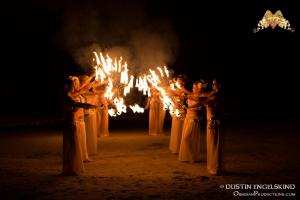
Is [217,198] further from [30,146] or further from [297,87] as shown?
[297,87]

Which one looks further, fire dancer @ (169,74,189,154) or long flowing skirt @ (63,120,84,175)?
fire dancer @ (169,74,189,154)

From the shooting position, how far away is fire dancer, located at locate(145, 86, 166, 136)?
1983 centimetres

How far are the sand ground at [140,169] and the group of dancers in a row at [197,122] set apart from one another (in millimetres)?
346

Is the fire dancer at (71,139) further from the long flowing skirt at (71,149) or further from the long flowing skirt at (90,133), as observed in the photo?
the long flowing skirt at (90,133)

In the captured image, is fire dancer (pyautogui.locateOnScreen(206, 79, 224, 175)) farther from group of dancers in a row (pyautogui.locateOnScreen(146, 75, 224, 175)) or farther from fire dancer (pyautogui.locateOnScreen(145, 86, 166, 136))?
fire dancer (pyautogui.locateOnScreen(145, 86, 166, 136))

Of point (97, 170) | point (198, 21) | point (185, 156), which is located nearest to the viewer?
point (97, 170)

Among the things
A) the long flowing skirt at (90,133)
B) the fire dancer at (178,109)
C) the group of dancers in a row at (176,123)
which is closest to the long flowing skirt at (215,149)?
the group of dancers in a row at (176,123)

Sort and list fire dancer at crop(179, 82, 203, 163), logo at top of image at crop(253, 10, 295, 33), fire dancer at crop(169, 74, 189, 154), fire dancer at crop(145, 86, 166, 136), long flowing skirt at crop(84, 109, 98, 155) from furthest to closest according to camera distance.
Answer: logo at top of image at crop(253, 10, 295, 33) → fire dancer at crop(145, 86, 166, 136) → long flowing skirt at crop(84, 109, 98, 155) → fire dancer at crop(169, 74, 189, 154) → fire dancer at crop(179, 82, 203, 163)

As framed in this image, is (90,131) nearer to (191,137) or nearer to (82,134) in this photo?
(82,134)

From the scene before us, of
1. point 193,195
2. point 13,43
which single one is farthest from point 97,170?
point 13,43

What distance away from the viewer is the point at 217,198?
8.91 m

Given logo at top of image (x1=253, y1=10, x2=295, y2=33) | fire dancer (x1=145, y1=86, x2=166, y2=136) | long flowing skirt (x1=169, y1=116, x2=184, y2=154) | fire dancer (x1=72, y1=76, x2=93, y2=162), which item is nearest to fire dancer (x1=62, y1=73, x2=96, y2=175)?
fire dancer (x1=72, y1=76, x2=93, y2=162)

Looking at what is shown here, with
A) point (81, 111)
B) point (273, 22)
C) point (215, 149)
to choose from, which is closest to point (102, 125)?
point (81, 111)

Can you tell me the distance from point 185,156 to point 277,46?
36.1 metres
